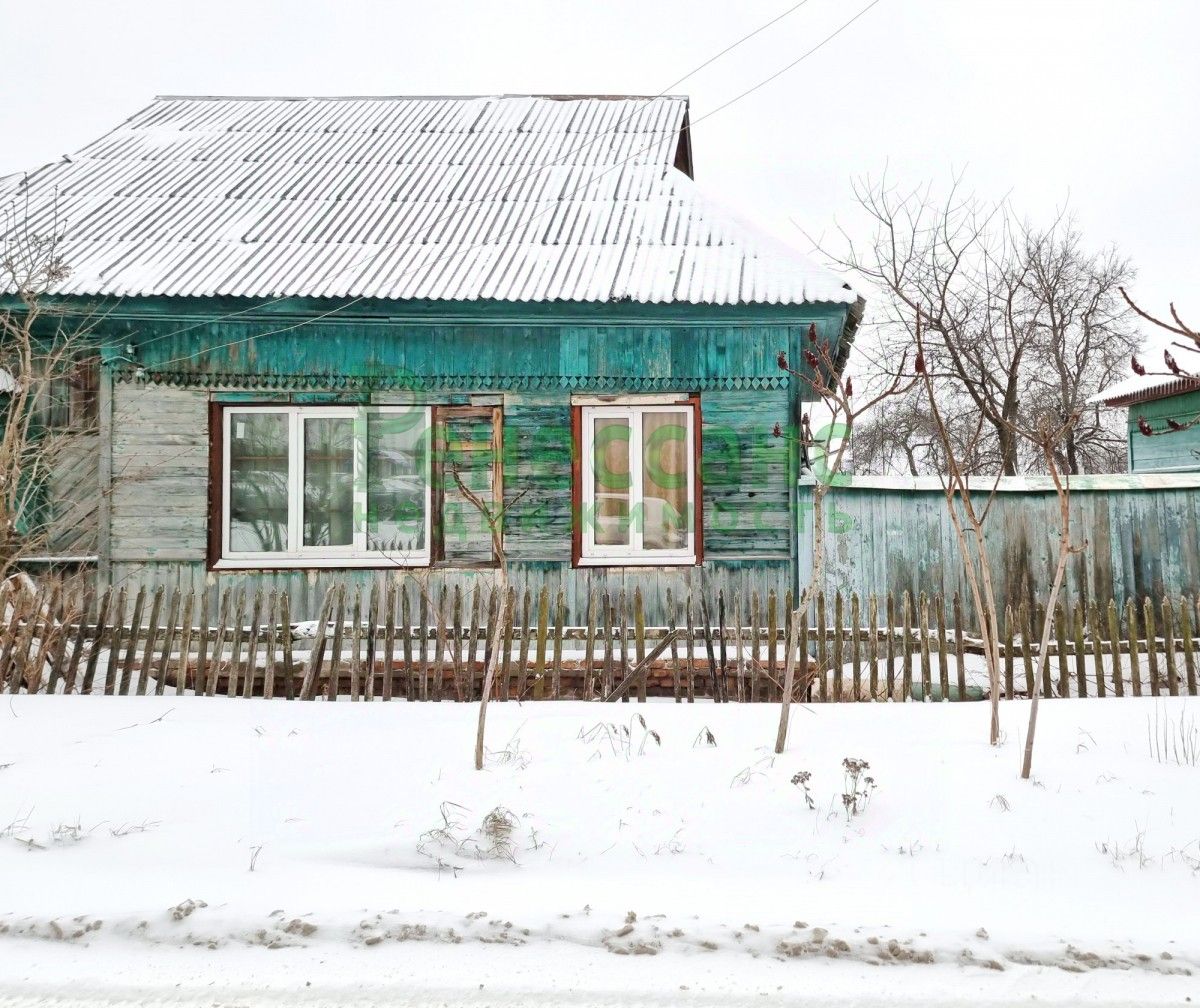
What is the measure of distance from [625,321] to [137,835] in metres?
5.47

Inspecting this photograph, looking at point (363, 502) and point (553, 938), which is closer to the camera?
point (553, 938)

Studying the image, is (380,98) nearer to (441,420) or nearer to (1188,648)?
(441,420)

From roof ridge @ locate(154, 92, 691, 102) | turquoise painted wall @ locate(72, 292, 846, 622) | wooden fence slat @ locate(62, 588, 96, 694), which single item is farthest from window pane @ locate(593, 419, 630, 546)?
roof ridge @ locate(154, 92, 691, 102)

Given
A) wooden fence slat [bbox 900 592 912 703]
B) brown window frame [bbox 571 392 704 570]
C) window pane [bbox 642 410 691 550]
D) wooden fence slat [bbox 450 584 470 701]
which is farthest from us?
window pane [bbox 642 410 691 550]

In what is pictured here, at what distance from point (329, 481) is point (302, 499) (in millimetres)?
285

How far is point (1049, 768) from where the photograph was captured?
402 centimetres

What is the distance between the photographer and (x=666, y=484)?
775 cm

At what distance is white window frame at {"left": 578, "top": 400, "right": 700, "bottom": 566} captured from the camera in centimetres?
769

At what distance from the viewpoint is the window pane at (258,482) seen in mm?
7773

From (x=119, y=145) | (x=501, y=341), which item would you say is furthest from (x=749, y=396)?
(x=119, y=145)

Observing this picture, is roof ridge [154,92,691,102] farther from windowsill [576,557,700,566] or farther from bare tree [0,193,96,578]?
windowsill [576,557,700,566]

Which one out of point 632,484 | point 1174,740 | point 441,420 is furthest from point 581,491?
point 1174,740

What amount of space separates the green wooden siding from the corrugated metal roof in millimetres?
11970

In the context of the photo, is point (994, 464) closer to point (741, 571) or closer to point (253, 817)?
point (741, 571)
